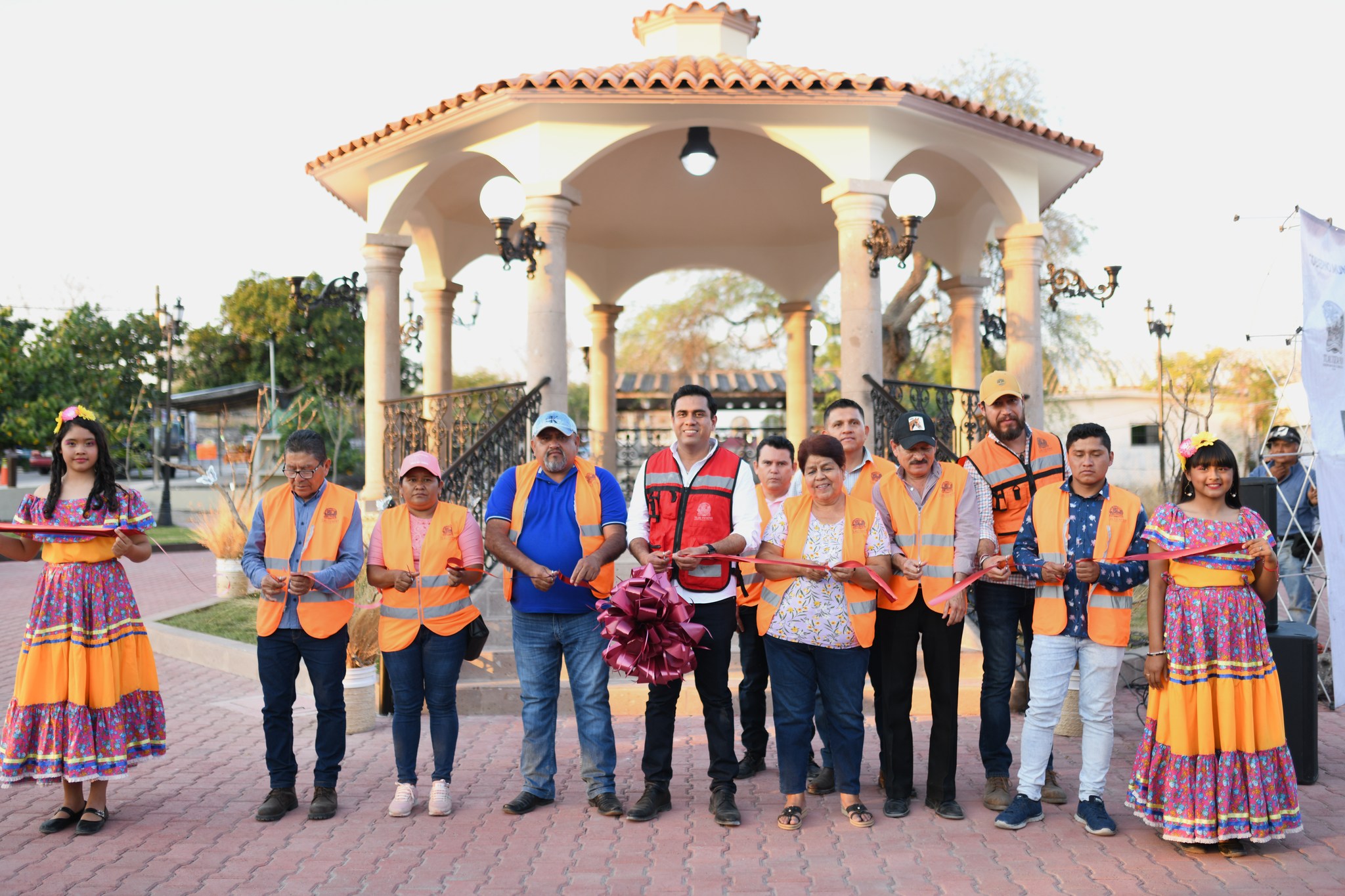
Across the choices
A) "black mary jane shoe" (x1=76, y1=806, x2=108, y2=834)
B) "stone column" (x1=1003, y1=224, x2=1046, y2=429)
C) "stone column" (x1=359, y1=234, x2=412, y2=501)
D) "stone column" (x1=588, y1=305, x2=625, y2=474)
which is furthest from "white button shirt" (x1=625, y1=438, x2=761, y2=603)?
"stone column" (x1=588, y1=305, x2=625, y2=474)

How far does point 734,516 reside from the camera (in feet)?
16.0

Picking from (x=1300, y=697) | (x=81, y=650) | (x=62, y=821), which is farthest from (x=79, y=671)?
(x=1300, y=697)

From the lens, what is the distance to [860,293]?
9453mm

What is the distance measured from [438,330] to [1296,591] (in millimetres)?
9496

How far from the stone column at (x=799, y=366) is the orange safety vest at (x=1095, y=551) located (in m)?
9.70

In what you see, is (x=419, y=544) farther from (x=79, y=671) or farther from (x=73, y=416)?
(x=73, y=416)

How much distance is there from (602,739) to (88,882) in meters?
2.15

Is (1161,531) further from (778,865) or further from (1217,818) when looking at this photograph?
(778,865)

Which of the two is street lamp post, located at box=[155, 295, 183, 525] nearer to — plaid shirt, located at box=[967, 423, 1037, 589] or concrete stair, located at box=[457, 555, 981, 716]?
concrete stair, located at box=[457, 555, 981, 716]

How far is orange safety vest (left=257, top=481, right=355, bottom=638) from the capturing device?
193 inches

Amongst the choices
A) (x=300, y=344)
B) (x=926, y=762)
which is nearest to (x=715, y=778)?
(x=926, y=762)

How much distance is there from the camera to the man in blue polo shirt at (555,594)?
494cm

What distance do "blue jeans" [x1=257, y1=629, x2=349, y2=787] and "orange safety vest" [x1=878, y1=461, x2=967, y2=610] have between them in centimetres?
257

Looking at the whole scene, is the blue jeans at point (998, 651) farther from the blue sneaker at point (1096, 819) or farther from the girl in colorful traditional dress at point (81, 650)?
the girl in colorful traditional dress at point (81, 650)
